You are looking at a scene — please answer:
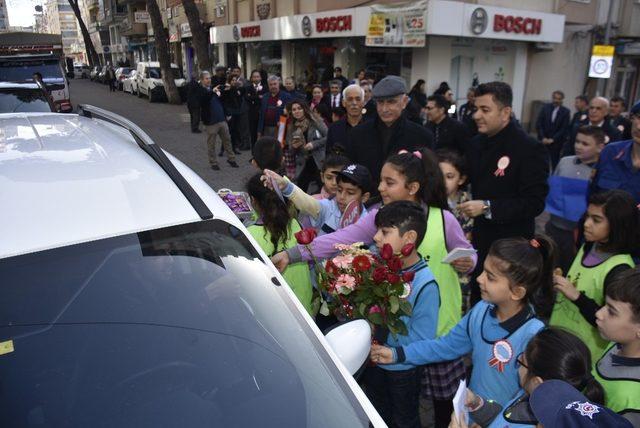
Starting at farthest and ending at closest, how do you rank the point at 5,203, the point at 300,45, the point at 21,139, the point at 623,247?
the point at 300,45 < the point at 623,247 < the point at 21,139 < the point at 5,203

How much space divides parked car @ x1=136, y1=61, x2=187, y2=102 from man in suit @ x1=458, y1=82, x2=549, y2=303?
68.6ft

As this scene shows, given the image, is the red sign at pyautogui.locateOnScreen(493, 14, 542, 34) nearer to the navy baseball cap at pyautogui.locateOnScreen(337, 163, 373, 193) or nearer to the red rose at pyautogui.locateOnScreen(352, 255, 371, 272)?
the navy baseball cap at pyautogui.locateOnScreen(337, 163, 373, 193)

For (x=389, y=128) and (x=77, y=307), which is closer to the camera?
(x=77, y=307)

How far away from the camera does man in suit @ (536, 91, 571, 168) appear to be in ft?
30.6

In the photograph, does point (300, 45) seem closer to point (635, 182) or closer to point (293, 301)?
point (635, 182)

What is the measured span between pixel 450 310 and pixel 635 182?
197cm

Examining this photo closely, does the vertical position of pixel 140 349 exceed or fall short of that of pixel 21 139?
it falls short

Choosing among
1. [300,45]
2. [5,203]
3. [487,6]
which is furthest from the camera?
[300,45]

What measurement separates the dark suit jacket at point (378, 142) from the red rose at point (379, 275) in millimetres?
1969

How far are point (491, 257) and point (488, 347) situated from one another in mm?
383

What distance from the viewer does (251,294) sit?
182 centimetres

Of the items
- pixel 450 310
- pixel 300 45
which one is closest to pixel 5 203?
pixel 450 310

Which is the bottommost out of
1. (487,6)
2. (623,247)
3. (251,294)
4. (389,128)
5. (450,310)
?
(450,310)

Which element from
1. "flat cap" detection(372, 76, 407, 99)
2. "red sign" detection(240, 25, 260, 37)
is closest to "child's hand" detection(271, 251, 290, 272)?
"flat cap" detection(372, 76, 407, 99)
